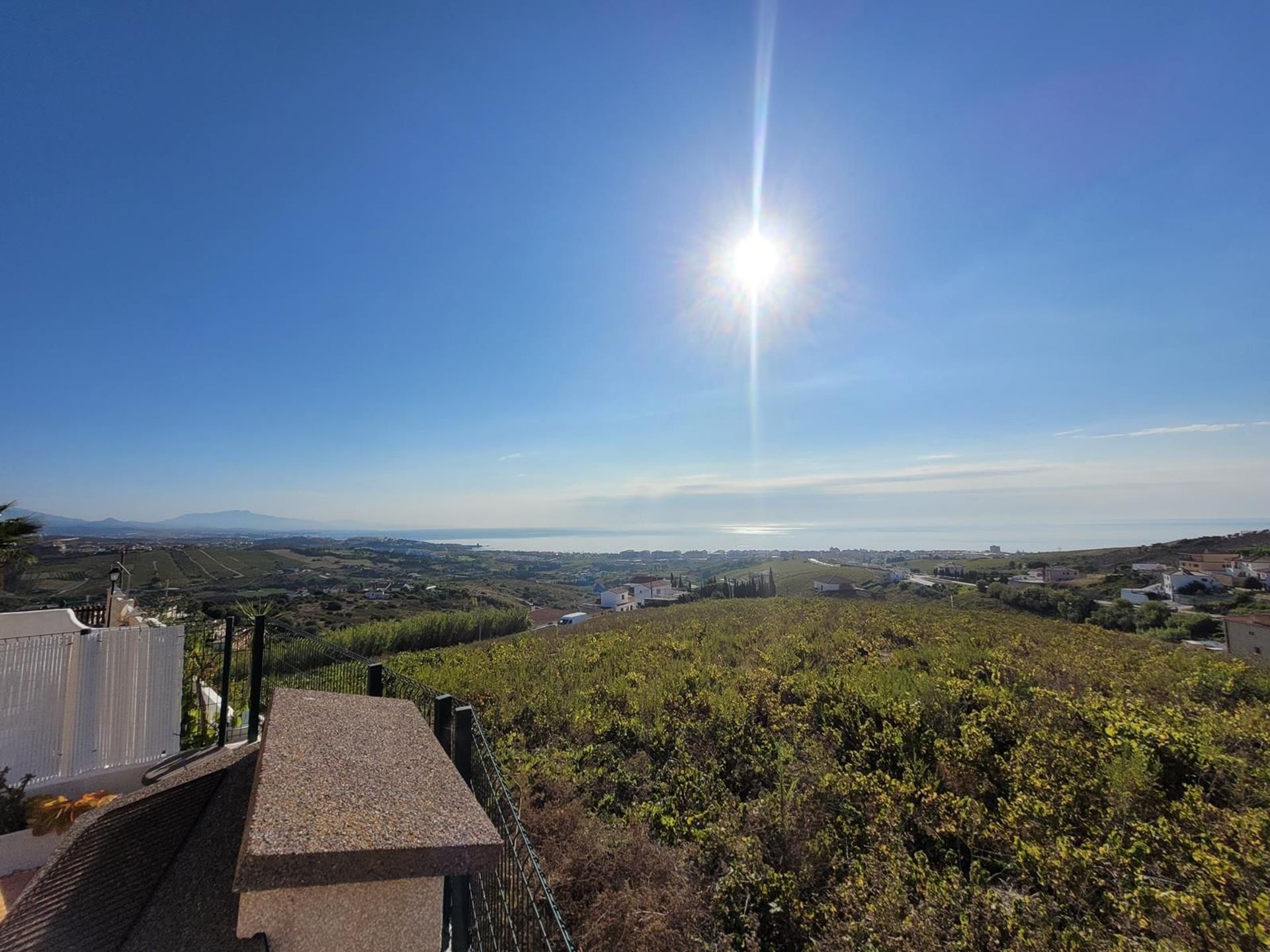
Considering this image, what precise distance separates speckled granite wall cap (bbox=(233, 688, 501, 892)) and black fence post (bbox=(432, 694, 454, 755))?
0.61m

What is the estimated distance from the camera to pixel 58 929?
1.63 metres

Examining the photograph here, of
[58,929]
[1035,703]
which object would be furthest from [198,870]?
[1035,703]

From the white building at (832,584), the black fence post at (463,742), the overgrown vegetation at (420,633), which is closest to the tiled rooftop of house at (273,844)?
the black fence post at (463,742)

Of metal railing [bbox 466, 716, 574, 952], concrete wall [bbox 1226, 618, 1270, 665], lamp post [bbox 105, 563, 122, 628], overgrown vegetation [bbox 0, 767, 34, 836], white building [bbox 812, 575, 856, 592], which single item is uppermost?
lamp post [bbox 105, 563, 122, 628]

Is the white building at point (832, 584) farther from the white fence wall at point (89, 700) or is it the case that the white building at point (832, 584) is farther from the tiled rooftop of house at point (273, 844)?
the tiled rooftop of house at point (273, 844)

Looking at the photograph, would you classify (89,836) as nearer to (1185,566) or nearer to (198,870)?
(198,870)

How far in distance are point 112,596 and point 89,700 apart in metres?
3.43

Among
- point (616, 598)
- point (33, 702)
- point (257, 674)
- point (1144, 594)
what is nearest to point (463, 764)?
point (257, 674)

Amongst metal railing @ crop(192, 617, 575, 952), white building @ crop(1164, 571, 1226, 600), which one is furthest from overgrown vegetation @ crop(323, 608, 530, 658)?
white building @ crop(1164, 571, 1226, 600)

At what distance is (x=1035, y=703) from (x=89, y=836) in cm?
687

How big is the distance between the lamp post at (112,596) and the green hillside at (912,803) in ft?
17.7

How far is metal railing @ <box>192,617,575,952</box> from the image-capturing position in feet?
7.34

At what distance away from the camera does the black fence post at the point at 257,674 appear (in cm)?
480

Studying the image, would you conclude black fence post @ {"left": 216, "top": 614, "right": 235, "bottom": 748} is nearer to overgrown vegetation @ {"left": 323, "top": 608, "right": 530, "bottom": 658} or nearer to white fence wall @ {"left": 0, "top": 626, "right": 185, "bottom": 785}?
white fence wall @ {"left": 0, "top": 626, "right": 185, "bottom": 785}
